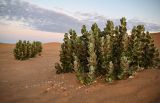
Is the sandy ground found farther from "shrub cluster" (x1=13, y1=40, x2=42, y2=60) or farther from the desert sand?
"shrub cluster" (x1=13, y1=40, x2=42, y2=60)

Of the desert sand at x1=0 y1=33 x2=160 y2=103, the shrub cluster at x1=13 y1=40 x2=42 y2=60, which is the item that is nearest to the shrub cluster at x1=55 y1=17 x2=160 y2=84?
the desert sand at x1=0 y1=33 x2=160 y2=103

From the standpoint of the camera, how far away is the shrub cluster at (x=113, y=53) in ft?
29.0

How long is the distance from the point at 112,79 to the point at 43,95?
2.76 m

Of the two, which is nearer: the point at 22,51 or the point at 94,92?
the point at 94,92

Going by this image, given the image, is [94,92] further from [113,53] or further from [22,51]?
[22,51]

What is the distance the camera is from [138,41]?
1009cm

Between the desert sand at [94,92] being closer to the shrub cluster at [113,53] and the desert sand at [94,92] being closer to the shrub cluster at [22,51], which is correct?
the shrub cluster at [113,53]

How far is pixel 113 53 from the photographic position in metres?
10.0

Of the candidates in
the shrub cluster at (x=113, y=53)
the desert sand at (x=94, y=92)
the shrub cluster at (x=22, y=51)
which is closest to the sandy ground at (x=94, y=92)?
the desert sand at (x=94, y=92)

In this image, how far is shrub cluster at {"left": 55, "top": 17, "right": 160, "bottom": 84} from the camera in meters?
8.84

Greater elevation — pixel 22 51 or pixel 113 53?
pixel 113 53

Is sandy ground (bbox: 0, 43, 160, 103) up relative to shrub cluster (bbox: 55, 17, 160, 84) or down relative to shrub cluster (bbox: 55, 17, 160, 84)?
down

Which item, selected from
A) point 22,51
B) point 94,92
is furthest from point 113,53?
point 22,51

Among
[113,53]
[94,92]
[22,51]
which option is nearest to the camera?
[94,92]
